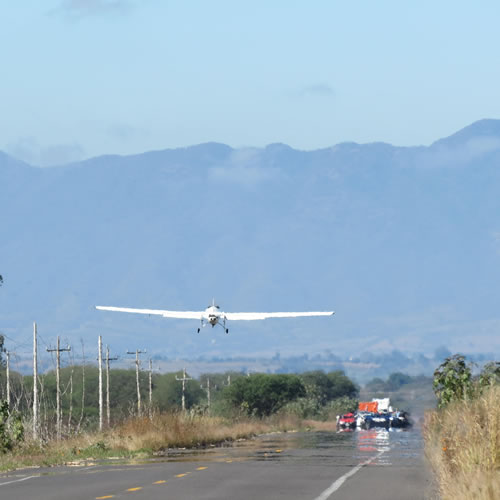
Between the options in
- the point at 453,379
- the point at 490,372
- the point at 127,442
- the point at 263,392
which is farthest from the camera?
the point at 263,392

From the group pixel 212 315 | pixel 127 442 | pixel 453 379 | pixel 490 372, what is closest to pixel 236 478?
pixel 490 372

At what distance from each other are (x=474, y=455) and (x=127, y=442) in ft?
88.5

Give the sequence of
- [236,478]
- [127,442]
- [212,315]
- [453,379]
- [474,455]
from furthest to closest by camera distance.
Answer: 1. [212,315]
2. [127,442]
3. [453,379]
4. [236,478]
5. [474,455]

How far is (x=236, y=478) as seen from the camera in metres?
34.1

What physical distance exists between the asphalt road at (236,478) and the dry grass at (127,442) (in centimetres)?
250

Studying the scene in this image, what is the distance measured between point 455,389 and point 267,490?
18.6m

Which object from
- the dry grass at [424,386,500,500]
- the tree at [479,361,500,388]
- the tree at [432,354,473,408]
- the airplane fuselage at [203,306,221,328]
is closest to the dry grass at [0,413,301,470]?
the airplane fuselage at [203,306,221,328]

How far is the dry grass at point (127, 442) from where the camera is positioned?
45938 millimetres

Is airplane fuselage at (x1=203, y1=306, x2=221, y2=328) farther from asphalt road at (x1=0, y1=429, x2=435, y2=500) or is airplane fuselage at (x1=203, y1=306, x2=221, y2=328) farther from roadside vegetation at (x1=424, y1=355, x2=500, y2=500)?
roadside vegetation at (x1=424, y1=355, x2=500, y2=500)

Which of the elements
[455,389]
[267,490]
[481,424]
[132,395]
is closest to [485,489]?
[481,424]

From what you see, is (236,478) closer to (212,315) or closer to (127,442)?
(127,442)

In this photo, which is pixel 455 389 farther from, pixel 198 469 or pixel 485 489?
pixel 485 489

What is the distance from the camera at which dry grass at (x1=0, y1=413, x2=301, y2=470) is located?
45.9 m

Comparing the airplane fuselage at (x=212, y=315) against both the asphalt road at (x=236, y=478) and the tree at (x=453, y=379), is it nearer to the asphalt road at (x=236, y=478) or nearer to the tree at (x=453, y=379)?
the asphalt road at (x=236, y=478)
